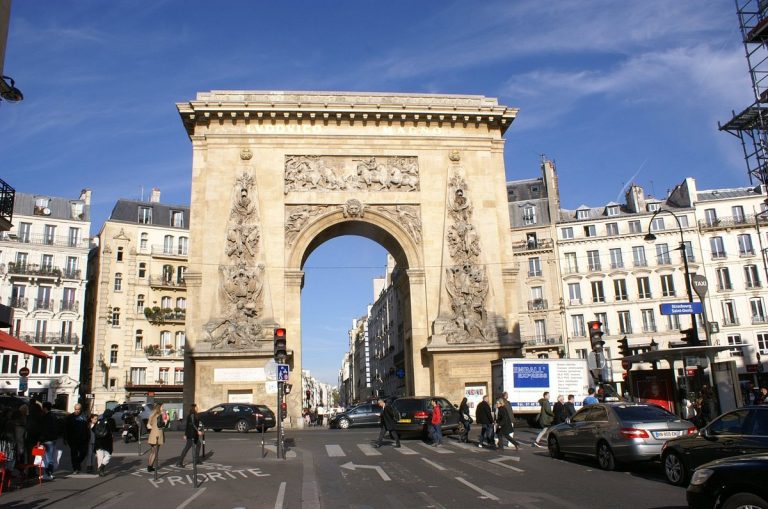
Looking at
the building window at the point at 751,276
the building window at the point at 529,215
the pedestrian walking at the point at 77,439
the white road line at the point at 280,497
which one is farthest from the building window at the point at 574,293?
the white road line at the point at 280,497

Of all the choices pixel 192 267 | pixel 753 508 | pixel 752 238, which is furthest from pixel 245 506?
pixel 752 238

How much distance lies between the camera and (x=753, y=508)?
6.56m

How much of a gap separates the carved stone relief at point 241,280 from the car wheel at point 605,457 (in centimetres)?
1778

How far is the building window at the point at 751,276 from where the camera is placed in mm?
47625

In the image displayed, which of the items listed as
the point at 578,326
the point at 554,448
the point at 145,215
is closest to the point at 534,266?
the point at 578,326

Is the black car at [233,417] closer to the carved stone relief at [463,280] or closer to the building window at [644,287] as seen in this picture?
the carved stone relief at [463,280]

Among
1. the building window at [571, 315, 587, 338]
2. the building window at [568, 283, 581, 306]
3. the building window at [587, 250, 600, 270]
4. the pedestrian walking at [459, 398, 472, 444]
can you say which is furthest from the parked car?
the building window at [587, 250, 600, 270]

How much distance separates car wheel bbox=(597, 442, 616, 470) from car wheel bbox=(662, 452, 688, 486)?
5.75ft

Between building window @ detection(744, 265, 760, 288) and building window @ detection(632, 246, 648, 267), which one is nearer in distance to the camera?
building window @ detection(744, 265, 760, 288)

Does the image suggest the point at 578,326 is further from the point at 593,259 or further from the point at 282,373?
the point at 282,373

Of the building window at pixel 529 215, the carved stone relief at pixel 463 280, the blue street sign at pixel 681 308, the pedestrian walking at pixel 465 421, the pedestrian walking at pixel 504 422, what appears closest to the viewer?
the pedestrian walking at pixel 504 422

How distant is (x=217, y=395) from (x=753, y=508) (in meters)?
24.1

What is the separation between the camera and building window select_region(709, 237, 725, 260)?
48.9 m

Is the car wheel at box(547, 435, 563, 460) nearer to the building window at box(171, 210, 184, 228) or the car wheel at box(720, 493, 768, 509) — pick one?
the car wheel at box(720, 493, 768, 509)
